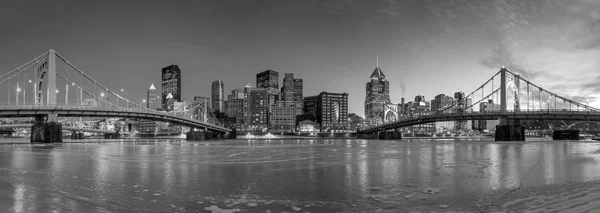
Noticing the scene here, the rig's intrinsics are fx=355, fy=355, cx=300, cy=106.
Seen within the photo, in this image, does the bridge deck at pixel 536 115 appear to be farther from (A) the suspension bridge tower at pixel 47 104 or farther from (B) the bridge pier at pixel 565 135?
(A) the suspension bridge tower at pixel 47 104

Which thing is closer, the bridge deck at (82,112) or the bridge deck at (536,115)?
the bridge deck at (82,112)

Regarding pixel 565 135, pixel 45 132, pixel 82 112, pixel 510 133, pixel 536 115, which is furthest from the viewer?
pixel 565 135

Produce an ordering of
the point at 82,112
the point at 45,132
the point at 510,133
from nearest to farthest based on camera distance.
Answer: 1. the point at 45,132
2. the point at 82,112
3. the point at 510,133

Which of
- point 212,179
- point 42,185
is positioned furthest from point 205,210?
point 42,185

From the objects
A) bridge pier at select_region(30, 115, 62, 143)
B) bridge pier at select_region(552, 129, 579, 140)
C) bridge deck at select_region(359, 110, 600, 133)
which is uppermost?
bridge deck at select_region(359, 110, 600, 133)

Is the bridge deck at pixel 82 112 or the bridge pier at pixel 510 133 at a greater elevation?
the bridge deck at pixel 82 112

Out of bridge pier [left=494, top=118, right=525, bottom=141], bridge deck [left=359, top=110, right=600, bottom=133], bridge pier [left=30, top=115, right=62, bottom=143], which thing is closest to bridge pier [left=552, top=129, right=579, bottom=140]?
bridge deck [left=359, top=110, right=600, bottom=133]

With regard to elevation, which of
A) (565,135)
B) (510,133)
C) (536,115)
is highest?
(536,115)

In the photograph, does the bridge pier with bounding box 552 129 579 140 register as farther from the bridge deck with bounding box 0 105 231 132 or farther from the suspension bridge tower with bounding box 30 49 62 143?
the suspension bridge tower with bounding box 30 49 62 143

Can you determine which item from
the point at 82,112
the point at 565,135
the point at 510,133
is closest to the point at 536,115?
the point at 510,133

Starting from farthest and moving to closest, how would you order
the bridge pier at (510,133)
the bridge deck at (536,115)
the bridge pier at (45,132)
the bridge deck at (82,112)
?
the bridge pier at (510,133) → the bridge deck at (536,115) → the bridge pier at (45,132) → the bridge deck at (82,112)

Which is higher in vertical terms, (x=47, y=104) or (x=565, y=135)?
(x=47, y=104)

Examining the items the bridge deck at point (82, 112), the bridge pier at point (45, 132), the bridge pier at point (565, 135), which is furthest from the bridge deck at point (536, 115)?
the bridge pier at point (45, 132)

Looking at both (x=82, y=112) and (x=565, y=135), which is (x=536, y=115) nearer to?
(x=565, y=135)
